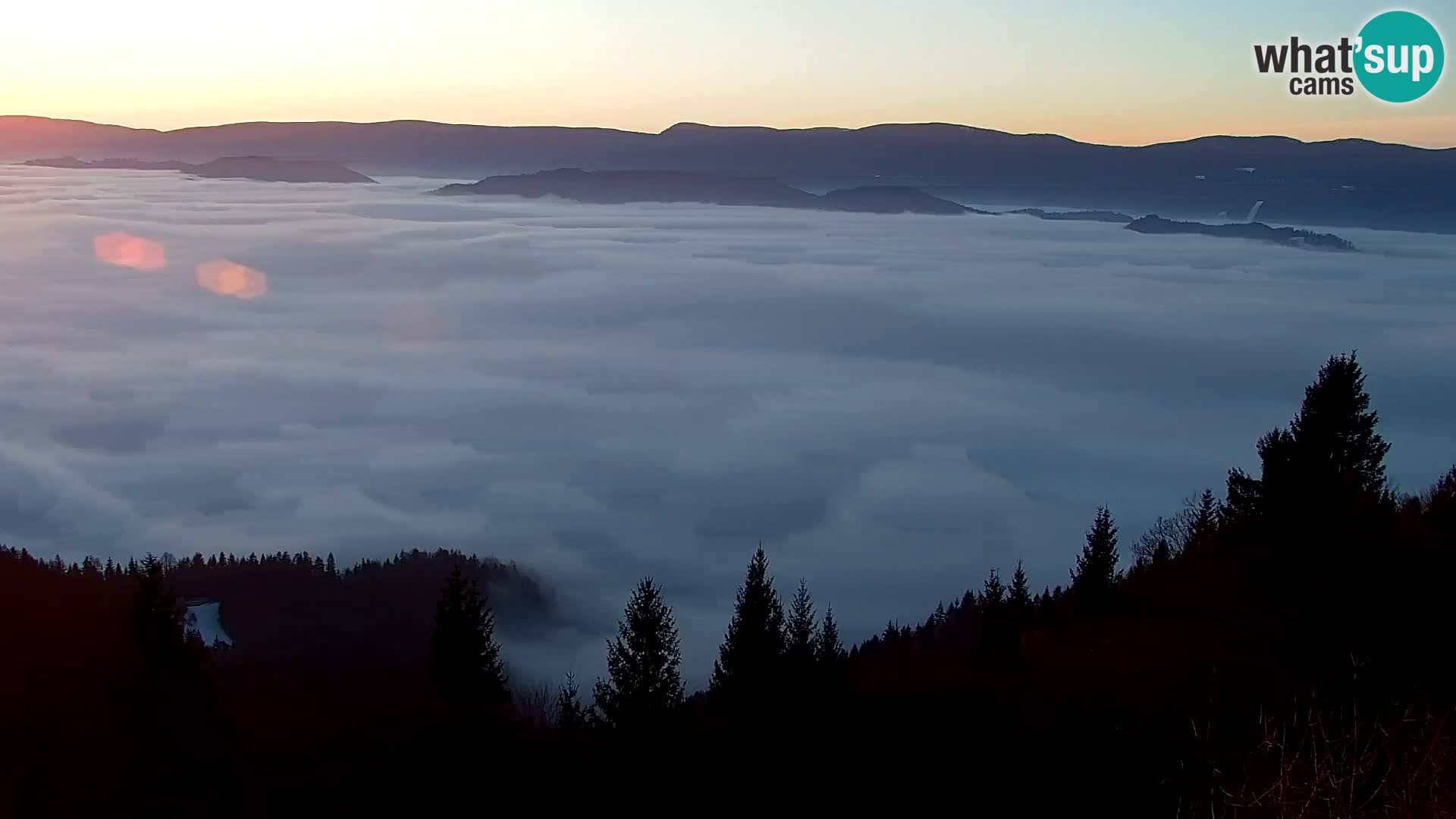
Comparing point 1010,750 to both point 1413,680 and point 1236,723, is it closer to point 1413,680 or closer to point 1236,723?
point 1236,723

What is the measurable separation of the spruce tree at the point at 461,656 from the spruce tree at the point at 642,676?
10.9 ft

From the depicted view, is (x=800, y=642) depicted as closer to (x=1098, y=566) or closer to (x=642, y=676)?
(x=642, y=676)

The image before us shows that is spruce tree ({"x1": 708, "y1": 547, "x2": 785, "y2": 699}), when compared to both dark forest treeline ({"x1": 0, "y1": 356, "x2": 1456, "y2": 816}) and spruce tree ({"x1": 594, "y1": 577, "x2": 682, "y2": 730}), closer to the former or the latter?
dark forest treeline ({"x1": 0, "y1": 356, "x2": 1456, "y2": 816})

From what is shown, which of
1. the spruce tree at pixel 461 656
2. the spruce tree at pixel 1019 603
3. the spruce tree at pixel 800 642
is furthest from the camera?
the spruce tree at pixel 1019 603

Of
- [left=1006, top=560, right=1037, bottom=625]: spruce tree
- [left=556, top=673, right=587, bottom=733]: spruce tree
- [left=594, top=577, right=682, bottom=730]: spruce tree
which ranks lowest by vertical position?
[left=556, top=673, right=587, bottom=733]: spruce tree

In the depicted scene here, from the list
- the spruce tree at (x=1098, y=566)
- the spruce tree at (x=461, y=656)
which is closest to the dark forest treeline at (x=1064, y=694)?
the spruce tree at (x=461, y=656)

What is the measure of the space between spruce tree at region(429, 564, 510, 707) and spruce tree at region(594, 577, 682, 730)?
3331mm

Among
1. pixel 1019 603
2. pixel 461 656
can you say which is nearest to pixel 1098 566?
pixel 1019 603

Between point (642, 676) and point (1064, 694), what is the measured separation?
10.7 m

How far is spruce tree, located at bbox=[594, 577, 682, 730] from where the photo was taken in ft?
76.9

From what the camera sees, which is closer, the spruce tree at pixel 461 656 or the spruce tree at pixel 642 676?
the spruce tree at pixel 642 676

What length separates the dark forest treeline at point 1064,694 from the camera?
11641mm

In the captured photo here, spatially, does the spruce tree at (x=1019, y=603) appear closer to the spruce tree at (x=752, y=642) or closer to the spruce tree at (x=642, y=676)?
the spruce tree at (x=752, y=642)

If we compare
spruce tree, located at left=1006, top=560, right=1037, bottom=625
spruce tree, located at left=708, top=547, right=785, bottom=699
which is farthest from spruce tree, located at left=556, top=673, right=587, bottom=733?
spruce tree, located at left=1006, top=560, right=1037, bottom=625
